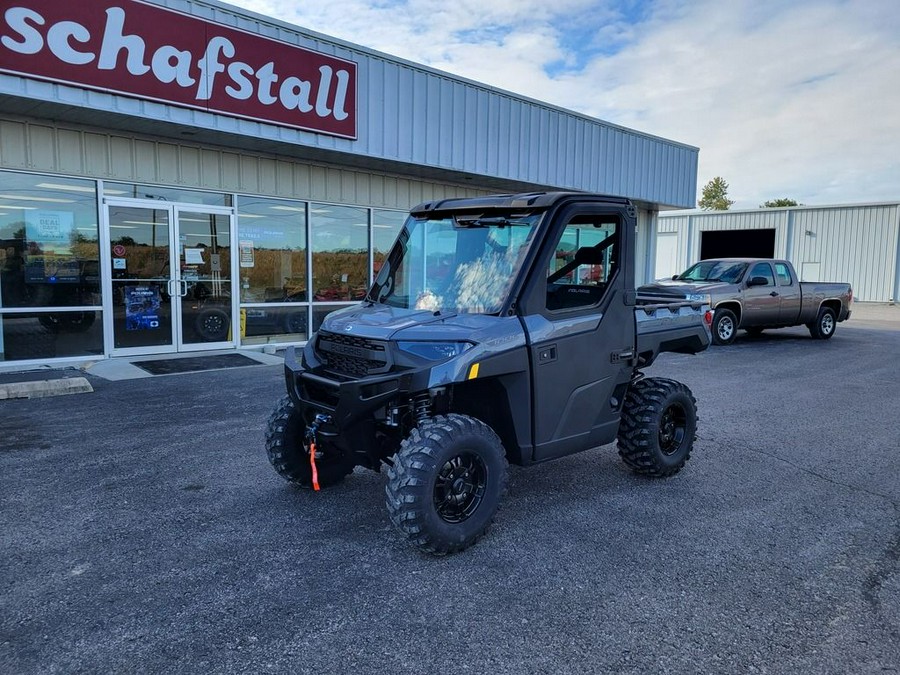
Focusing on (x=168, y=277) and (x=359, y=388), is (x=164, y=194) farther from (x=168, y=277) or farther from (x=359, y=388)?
(x=359, y=388)

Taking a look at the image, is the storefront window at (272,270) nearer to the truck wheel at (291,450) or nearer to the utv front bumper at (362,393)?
the truck wheel at (291,450)

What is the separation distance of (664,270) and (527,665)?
33871 millimetres

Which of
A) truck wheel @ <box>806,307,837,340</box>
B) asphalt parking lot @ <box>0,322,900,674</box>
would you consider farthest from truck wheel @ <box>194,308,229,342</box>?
truck wheel @ <box>806,307,837,340</box>

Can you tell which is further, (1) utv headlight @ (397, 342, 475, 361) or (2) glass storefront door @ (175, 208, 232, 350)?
(2) glass storefront door @ (175, 208, 232, 350)

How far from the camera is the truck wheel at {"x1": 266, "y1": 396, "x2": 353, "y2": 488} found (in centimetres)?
464

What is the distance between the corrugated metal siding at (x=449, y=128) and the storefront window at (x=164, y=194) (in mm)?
1478

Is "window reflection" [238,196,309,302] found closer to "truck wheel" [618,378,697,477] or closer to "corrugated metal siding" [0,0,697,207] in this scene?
"corrugated metal siding" [0,0,697,207]

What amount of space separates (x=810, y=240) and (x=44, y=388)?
31.2m

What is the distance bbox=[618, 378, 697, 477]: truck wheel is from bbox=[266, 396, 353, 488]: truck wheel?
7.33ft

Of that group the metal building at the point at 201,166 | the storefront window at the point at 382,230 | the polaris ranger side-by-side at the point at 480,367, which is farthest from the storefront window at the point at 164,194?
the polaris ranger side-by-side at the point at 480,367

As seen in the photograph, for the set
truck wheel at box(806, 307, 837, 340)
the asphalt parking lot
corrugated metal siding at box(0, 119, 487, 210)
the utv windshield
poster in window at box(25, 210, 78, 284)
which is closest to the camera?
the asphalt parking lot

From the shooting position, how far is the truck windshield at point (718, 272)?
1412 cm

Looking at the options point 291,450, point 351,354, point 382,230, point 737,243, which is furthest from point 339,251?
point 737,243

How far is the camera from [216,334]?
11.5 m
